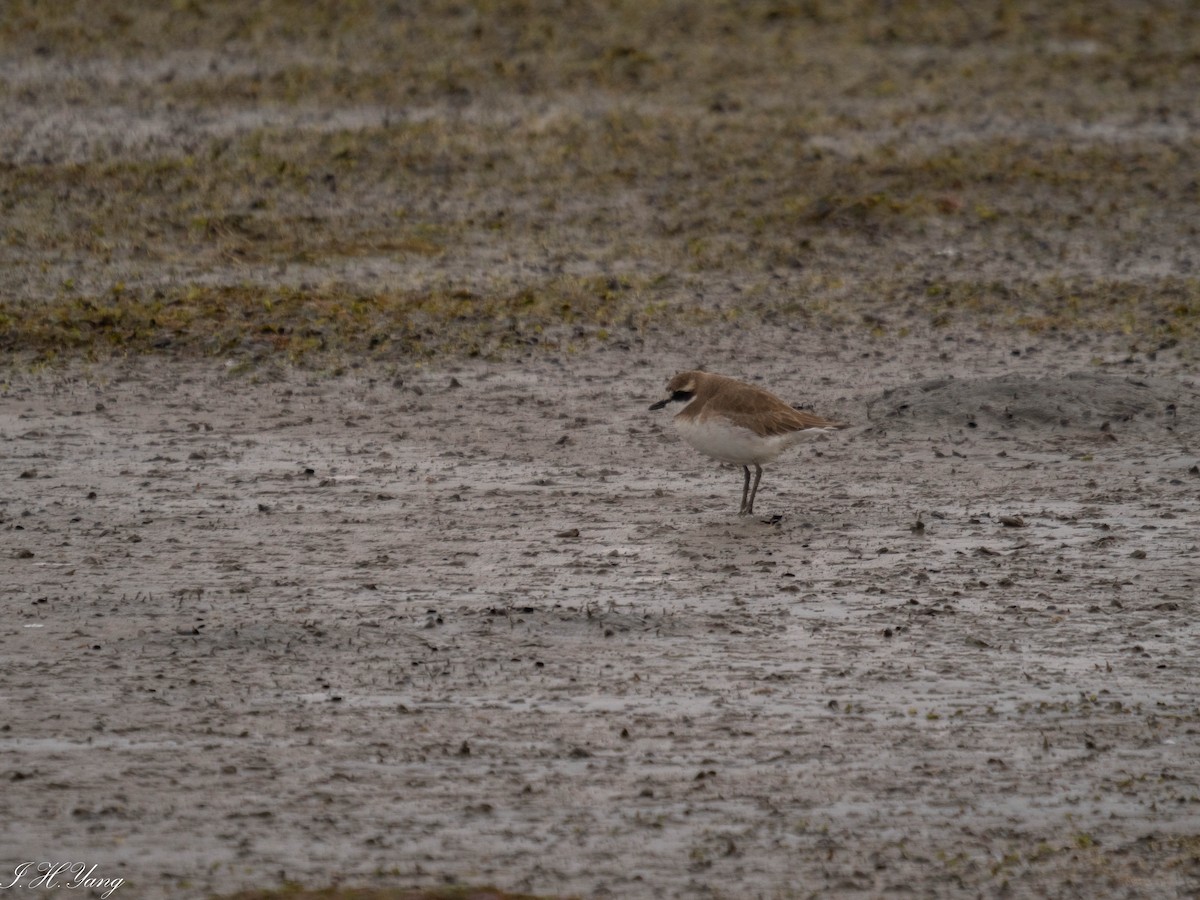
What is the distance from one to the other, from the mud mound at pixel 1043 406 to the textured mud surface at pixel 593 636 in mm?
25

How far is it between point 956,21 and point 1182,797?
19.0 meters

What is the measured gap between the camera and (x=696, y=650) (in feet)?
23.5

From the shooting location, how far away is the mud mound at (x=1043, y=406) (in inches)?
408

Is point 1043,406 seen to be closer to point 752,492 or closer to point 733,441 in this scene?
point 752,492

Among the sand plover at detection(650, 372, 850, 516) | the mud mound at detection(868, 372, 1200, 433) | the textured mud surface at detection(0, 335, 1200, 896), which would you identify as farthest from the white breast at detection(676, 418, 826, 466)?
the mud mound at detection(868, 372, 1200, 433)

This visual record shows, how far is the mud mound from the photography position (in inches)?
408

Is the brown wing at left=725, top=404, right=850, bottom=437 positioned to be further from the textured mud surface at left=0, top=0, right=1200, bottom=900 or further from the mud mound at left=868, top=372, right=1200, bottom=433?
the mud mound at left=868, top=372, right=1200, bottom=433

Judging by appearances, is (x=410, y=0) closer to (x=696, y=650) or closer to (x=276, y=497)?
(x=276, y=497)

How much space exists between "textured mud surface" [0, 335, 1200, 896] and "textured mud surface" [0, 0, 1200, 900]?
0.02 m

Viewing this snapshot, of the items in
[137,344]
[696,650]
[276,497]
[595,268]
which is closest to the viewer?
[696,650]

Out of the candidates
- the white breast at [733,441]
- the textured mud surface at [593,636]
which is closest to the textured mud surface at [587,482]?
the textured mud surface at [593,636]

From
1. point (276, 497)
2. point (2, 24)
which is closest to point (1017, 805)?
point (276, 497)

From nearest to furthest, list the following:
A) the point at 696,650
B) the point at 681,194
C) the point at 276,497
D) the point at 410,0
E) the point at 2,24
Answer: the point at 696,650 → the point at 276,497 → the point at 681,194 → the point at 2,24 → the point at 410,0

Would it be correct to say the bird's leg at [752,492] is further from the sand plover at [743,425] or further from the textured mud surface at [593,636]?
the textured mud surface at [593,636]
